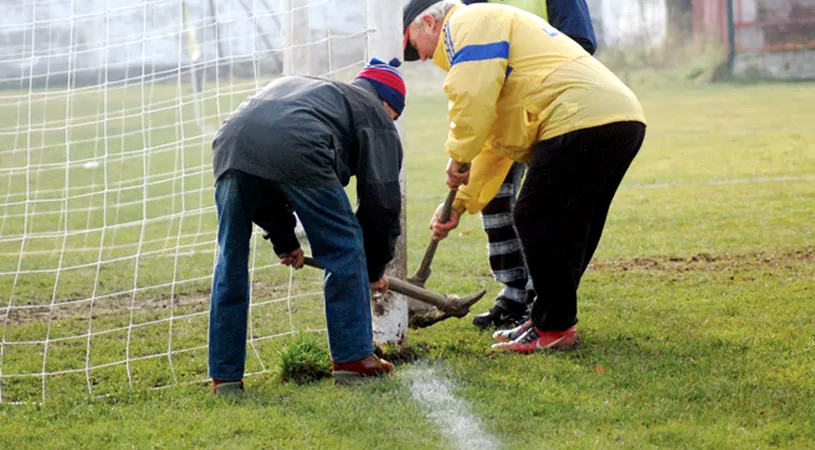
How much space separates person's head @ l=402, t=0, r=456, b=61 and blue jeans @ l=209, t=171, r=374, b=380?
37.3 inches

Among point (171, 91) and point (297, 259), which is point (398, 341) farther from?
point (171, 91)

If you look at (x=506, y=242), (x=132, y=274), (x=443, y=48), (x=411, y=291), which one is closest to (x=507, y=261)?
(x=506, y=242)

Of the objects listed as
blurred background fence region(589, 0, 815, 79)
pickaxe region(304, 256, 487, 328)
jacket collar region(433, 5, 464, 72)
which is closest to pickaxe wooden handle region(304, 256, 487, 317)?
pickaxe region(304, 256, 487, 328)

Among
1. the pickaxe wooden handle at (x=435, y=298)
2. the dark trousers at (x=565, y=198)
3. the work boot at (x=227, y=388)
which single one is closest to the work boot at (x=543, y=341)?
the dark trousers at (x=565, y=198)

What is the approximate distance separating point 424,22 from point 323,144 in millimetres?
932

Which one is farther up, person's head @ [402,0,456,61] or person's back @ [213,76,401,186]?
person's head @ [402,0,456,61]

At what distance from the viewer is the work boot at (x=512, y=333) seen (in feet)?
17.3

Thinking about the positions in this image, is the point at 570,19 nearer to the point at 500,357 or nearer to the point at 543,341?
the point at 543,341

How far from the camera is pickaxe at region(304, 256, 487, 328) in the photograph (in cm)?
491

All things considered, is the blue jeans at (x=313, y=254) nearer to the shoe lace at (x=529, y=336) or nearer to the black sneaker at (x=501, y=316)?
the shoe lace at (x=529, y=336)

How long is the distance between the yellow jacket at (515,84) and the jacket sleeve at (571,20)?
685 mm

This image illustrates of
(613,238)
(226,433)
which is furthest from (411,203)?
(226,433)

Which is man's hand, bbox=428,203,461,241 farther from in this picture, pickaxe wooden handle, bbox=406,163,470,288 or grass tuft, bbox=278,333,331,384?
grass tuft, bbox=278,333,331,384

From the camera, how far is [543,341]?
503 cm
